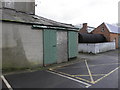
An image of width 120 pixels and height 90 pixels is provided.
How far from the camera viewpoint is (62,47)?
11211 mm

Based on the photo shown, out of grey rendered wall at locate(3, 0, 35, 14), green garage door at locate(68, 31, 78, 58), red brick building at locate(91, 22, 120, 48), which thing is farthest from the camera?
red brick building at locate(91, 22, 120, 48)

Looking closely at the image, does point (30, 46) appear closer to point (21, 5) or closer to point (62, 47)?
point (62, 47)

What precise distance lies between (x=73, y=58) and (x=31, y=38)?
19.4ft

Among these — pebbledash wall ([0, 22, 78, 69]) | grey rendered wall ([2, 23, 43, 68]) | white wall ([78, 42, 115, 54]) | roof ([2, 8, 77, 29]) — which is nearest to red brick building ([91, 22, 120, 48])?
white wall ([78, 42, 115, 54])

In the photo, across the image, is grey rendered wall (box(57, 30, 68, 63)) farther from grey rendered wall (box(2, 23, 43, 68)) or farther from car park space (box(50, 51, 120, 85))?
grey rendered wall (box(2, 23, 43, 68))

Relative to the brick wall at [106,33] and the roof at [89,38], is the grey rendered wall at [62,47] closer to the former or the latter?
the roof at [89,38]

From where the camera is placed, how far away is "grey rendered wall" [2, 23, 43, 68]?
25.7ft

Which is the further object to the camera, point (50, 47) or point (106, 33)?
point (106, 33)

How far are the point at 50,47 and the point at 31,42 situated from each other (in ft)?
6.20

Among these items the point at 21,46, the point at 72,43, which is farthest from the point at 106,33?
the point at 21,46

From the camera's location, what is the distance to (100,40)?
76.1 feet

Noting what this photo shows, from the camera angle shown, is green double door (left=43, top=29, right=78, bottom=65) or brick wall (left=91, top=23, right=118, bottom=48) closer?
green double door (left=43, top=29, right=78, bottom=65)

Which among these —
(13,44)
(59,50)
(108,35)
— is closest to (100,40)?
(108,35)

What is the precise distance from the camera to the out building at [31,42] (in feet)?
25.9
